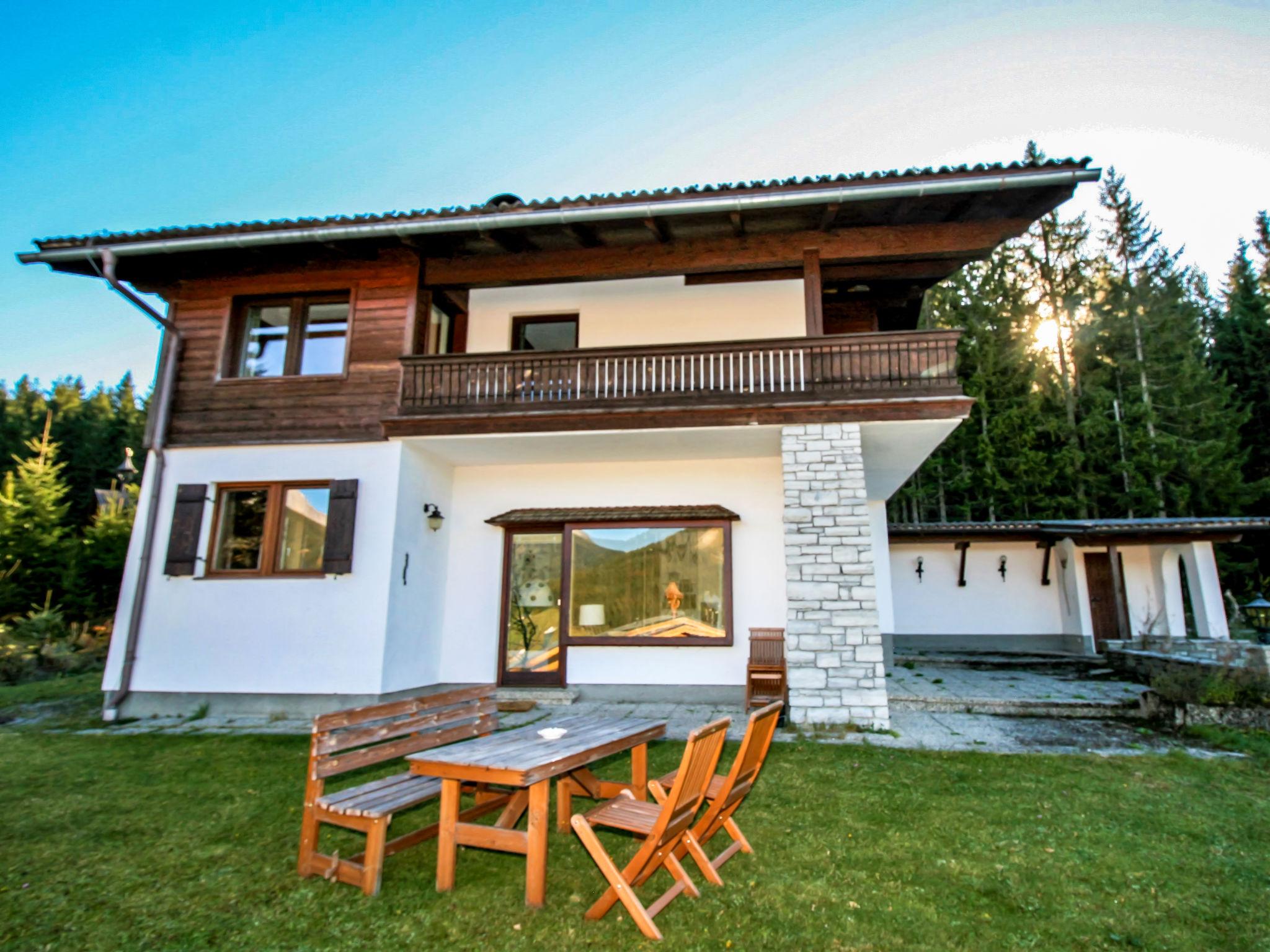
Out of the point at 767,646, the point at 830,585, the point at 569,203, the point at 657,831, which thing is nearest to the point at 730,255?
the point at 569,203

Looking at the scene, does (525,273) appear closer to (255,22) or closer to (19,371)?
(255,22)

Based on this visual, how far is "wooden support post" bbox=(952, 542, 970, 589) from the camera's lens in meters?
14.9

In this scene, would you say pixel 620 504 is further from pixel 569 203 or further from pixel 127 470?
pixel 127 470

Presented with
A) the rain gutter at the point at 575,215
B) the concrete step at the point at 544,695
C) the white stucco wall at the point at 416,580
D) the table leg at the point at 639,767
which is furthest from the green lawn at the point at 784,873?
the rain gutter at the point at 575,215

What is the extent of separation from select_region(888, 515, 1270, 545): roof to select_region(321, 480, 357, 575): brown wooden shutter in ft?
36.3

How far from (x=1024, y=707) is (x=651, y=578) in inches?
194

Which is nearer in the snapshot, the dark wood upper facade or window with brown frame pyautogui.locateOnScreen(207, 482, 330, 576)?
the dark wood upper facade

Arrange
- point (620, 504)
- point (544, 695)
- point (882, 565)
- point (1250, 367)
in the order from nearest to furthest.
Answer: point (544, 695), point (620, 504), point (882, 565), point (1250, 367)

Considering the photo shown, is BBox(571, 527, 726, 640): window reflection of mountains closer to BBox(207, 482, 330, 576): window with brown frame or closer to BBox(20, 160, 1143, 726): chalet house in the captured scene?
BBox(20, 160, 1143, 726): chalet house

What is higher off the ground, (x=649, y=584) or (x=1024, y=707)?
(x=649, y=584)

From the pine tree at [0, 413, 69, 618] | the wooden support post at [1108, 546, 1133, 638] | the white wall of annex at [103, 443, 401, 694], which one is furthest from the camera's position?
the pine tree at [0, 413, 69, 618]

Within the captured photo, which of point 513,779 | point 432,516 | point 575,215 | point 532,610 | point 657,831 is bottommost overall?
point 657,831

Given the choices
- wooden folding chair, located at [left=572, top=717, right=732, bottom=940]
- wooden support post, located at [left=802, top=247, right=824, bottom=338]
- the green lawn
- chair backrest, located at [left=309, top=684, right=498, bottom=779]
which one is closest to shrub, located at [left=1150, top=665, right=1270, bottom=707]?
the green lawn

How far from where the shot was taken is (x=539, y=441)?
8773mm
